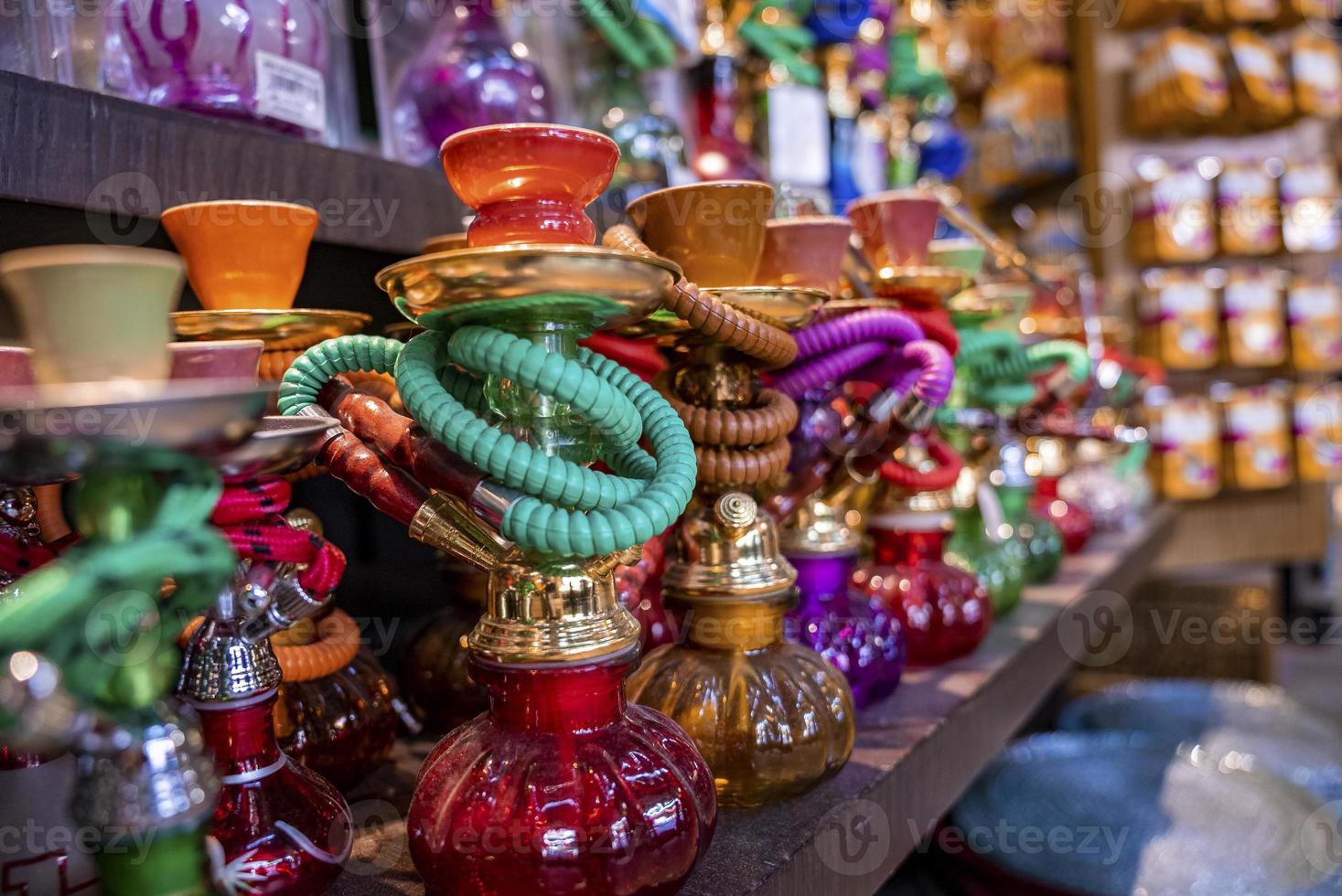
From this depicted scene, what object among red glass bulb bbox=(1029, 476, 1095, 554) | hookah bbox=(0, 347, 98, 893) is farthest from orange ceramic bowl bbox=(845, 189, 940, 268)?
red glass bulb bbox=(1029, 476, 1095, 554)

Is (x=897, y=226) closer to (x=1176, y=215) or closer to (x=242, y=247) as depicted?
(x=242, y=247)

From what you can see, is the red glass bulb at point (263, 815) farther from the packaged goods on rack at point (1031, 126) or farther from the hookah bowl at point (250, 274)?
the packaged goods on rack at point (1031, 126)

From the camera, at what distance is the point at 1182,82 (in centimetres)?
197

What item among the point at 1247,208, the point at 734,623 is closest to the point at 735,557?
the point at 734,623

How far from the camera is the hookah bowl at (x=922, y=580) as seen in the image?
27.4 inches

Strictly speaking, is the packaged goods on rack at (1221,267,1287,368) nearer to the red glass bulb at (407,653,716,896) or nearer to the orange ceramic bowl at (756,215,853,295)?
the orange ceramic bowl at (756,215,853,295)

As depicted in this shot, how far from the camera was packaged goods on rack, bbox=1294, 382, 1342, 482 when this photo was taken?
209 centimetres

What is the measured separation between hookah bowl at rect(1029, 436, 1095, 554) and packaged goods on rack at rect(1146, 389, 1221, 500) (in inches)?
31.0

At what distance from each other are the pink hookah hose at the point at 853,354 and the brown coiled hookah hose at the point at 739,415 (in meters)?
0.04

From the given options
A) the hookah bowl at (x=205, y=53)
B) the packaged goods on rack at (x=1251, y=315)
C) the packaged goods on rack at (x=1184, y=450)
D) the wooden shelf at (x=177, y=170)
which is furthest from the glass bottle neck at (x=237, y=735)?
the packaged goods on rack at (x=1251, y=315)

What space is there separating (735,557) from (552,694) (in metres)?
0.14

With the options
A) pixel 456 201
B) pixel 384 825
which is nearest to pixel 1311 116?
pixel 456 201

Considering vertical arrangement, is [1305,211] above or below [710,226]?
above

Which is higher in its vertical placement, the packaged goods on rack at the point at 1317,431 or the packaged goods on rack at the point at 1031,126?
the packaged goods on rack at the point at 1031,126
